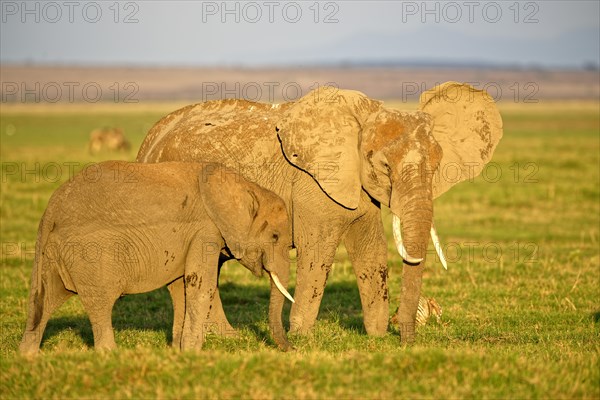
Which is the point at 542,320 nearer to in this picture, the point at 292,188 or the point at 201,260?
the point at 292,188

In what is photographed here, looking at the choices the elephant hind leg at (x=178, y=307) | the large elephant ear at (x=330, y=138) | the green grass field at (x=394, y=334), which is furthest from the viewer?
the large elephant ear at (x=330, y=138)

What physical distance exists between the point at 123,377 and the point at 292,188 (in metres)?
3.94

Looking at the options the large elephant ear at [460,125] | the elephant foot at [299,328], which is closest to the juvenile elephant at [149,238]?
the elephant foot at [299,328]

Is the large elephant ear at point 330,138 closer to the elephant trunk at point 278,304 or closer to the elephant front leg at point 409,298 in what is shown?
the elephant front leg at point 409,298

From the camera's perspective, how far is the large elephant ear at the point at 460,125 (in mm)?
11672

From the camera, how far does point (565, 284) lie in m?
15.2

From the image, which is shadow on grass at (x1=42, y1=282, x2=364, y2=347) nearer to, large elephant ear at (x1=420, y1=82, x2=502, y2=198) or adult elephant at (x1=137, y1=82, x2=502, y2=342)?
adult elephant at (x1=137, y1=82, x2=502, y2=342)

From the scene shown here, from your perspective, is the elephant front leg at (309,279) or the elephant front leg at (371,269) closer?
the elephant front leg at (309,279)

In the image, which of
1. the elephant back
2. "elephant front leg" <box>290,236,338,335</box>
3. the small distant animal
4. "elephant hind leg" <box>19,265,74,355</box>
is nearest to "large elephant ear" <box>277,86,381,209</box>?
the elephant back

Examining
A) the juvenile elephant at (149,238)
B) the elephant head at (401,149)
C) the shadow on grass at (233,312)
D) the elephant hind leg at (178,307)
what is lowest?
the shadow on grass at (233,312)

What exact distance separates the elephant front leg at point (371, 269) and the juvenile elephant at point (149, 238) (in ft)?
5.54

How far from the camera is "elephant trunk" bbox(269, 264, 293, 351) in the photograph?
10.1m

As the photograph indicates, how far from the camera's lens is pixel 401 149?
10.6 meters

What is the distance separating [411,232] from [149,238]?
2742mm
